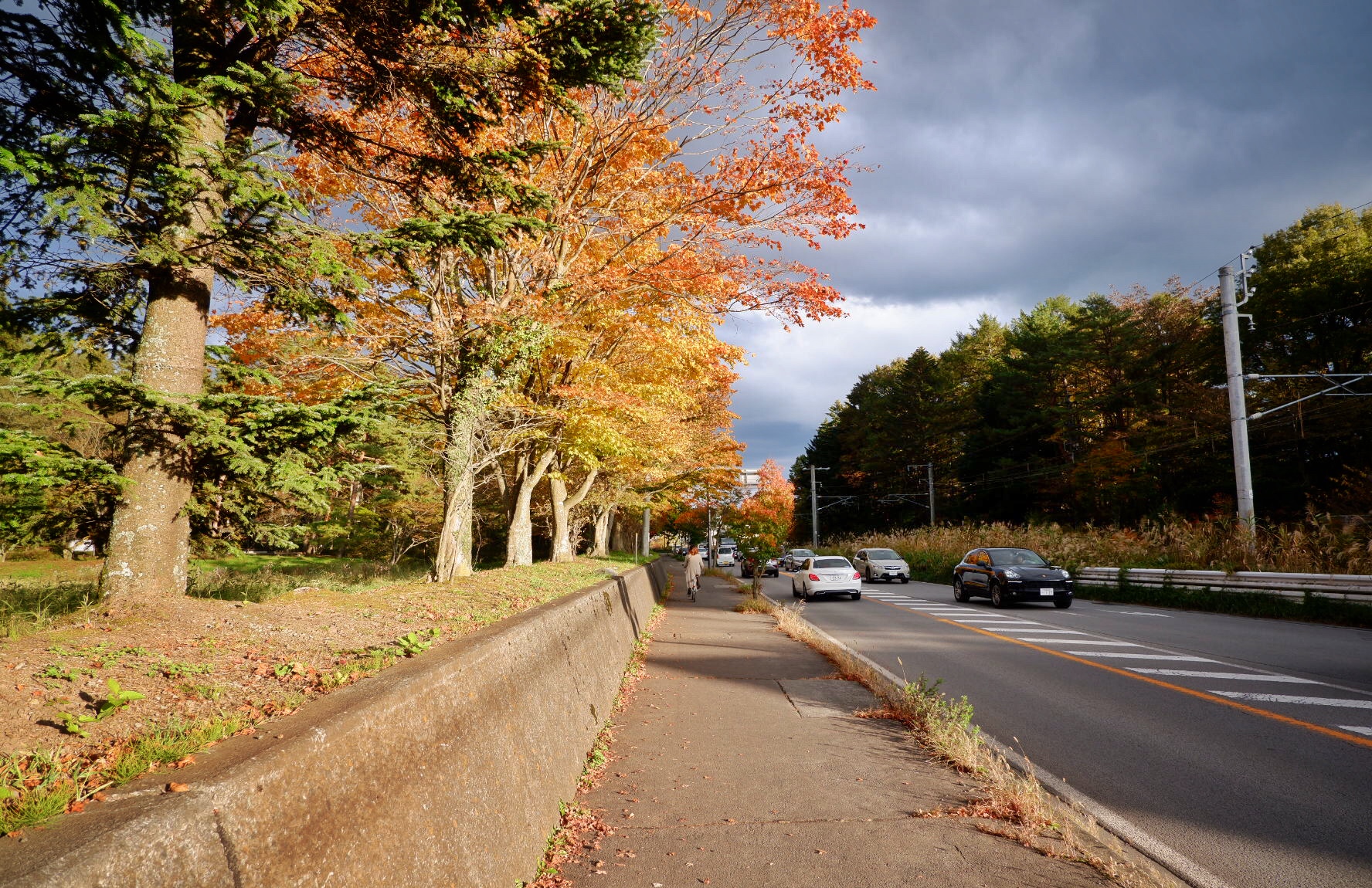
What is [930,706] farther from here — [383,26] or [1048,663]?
[383,26]

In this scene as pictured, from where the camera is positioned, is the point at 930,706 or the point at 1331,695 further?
the point at 1331,695

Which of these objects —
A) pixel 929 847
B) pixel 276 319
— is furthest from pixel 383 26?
pixel 929 847

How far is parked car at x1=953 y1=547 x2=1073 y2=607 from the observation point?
57.0 ft

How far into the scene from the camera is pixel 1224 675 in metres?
8.51

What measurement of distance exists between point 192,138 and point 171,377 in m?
1.80

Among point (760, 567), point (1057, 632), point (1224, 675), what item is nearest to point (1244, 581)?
point (1057, 632)

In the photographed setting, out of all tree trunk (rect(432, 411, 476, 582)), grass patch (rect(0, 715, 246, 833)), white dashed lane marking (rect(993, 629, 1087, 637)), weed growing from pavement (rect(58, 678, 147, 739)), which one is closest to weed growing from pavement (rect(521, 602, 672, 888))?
grass patch (rect(0, 715, 246, 833))

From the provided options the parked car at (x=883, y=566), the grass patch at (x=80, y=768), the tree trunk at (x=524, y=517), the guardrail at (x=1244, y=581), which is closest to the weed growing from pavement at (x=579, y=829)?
the grass patch at (x=80, y=768)

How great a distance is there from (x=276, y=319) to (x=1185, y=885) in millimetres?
10142

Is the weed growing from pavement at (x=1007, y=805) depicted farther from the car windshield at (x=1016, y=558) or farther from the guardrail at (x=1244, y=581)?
the car windshield at (x=1016, y=558)

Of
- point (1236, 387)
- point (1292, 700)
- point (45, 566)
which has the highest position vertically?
point (1236, 387)

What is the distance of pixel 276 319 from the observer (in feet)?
28.9

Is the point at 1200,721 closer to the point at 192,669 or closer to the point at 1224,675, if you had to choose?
the point at 1224,675

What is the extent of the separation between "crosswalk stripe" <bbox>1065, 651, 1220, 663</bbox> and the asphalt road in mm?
60
